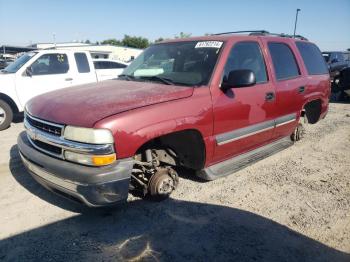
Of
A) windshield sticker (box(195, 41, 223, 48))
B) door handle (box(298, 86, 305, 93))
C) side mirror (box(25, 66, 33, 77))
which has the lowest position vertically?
door handle (box(298, 86, 305, 93))

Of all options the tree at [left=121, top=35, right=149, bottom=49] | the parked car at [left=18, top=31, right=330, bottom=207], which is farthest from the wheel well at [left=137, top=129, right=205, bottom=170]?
the tree at [left=121, top=35, right=149, bottom=49]

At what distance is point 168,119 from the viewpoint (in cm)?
319

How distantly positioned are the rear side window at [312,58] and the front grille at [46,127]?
4217 millimetres

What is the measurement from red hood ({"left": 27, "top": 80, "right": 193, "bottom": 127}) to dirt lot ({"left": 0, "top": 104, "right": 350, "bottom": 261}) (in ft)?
3.54

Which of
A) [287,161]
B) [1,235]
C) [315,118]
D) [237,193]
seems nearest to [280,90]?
[287,161]

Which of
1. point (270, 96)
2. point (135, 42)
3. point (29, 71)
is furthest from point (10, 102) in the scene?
point (135, 42)

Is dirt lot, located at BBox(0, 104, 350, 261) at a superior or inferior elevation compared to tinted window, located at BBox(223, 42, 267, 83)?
inferior

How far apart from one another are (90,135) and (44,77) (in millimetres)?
5890

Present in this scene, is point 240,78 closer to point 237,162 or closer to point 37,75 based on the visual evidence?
point 237,162

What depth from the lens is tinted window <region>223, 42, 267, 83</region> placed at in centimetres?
394

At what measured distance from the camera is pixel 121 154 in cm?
289

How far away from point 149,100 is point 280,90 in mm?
2273

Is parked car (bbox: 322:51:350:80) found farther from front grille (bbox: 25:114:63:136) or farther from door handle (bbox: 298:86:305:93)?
front grille (bbox: 25:114:63:136)

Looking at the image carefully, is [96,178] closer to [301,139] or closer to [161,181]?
[161,181]
